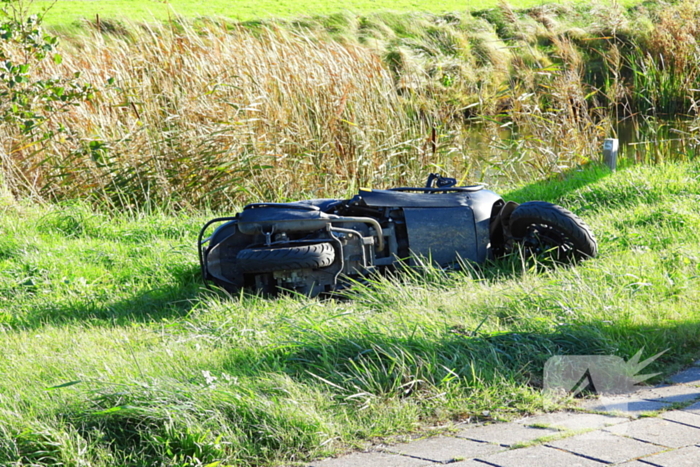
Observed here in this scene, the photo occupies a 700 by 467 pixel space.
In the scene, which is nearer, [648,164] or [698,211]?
[698,211]

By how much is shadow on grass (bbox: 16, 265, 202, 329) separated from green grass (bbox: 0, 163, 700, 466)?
0.06 feet

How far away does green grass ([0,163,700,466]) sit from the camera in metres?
3.15

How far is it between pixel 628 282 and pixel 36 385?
3385mm

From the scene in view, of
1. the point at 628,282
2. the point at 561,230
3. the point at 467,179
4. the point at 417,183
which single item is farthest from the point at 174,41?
the point at 628,282

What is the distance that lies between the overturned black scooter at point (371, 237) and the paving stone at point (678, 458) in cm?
263

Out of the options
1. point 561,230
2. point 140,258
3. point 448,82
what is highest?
point 448,82

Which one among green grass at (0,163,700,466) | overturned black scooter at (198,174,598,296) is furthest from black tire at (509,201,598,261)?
green grass at (0,163,700,466)

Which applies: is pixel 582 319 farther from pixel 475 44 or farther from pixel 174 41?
pixel 475 44

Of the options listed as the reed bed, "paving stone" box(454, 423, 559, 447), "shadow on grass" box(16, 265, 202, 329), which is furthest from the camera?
the reed bed

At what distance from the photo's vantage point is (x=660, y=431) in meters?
3.10

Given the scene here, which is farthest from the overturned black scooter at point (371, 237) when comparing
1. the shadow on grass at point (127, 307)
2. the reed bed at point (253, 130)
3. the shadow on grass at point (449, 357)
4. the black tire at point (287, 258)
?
the reed bed at point (253, 130)

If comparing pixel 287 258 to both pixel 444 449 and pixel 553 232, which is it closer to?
pixel 553 232

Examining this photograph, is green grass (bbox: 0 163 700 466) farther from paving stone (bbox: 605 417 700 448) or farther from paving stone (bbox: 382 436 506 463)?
paving stone (bbox: 605 417 700 448)

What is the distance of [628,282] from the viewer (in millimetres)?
4879
